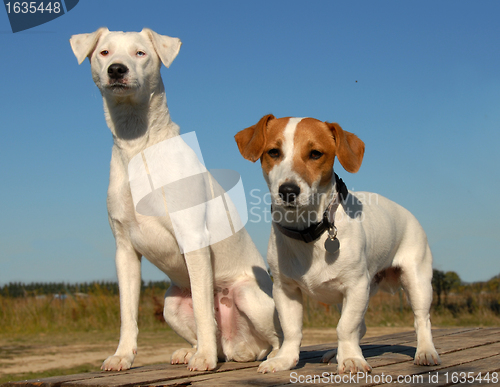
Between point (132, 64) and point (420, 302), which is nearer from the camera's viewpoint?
point (132, 64)

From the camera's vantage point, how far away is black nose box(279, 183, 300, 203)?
10.4 ft

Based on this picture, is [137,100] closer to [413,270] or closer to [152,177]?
[152,177]

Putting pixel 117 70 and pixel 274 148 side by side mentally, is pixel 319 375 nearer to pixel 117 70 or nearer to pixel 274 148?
pixel 274 148

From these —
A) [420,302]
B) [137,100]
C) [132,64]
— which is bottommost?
[420,302]

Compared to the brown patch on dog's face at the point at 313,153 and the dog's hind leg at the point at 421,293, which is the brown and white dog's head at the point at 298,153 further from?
the dog's hind leg at the point at 421,293

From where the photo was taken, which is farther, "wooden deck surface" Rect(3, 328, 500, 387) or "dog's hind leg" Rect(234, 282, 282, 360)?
"dog's hind leg" Rect(234, 282, 282, 360)

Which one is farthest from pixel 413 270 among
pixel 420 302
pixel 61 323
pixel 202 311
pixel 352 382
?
pixel 61 323

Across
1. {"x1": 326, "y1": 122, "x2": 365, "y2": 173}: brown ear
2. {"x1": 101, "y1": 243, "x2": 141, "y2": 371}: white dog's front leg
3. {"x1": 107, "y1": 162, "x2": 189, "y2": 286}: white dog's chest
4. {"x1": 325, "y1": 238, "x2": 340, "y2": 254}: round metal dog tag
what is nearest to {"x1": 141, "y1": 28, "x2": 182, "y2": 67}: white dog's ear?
{"x1": 107, "y1": 162, "x2": 189, "y2": 286}: white dog's chest

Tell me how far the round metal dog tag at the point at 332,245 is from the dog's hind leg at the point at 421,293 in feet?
3.91

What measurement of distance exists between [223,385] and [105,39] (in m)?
2.82

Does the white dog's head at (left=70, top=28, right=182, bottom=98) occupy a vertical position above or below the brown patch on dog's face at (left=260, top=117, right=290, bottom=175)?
above

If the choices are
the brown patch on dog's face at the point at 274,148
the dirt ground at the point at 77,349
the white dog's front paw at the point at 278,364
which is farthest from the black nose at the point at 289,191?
the dirt ground at the point at 77,349

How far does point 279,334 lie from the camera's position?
13.8 ft

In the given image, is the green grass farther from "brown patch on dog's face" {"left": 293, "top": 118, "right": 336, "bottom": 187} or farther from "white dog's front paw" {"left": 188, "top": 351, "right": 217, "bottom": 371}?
"brown patch on dog's face" {"left": 293, "top": 118, "right": 336, "bottom": 187}
